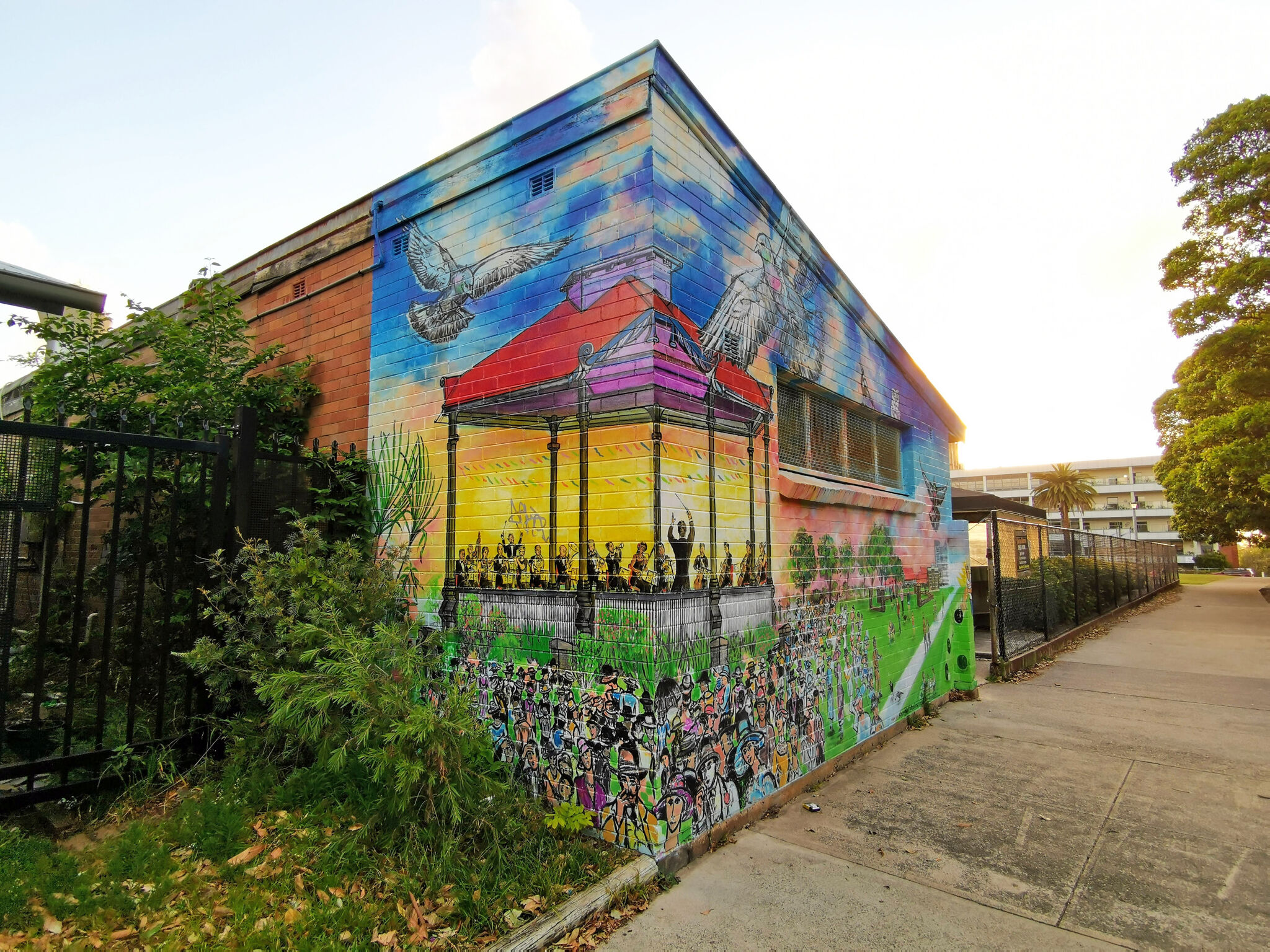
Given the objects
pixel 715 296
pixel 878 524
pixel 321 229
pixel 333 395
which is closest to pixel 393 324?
pixel 333 395

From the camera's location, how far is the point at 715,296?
4270mm

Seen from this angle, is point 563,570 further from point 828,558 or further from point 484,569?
point 828,558

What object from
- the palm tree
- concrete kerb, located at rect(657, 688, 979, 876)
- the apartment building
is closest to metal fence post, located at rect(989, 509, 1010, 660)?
concrete kerb, located at rect(657, 688, 979, 876)

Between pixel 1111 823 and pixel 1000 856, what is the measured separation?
1.05 meters

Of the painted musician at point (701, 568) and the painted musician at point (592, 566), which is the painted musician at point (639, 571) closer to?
the painted musician at point (592, 566)

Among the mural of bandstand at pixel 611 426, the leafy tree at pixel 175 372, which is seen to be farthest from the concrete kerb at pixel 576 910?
the leafy tree at pixel 175 372

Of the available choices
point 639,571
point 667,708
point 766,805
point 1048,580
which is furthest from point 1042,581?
point 639,571

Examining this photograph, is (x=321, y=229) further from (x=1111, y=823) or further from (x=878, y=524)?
(x=1111, y=823)

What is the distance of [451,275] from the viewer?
185 inches

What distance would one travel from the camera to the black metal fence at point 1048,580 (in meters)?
9.14

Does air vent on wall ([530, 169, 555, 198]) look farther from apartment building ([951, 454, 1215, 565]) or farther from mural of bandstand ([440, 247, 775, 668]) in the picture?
apartment building ([951, 454, 1215, 565])

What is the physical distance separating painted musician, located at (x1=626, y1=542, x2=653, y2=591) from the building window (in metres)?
1.89

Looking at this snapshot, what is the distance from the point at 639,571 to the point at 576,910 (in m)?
1.55

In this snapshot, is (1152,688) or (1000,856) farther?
(1152,688)
